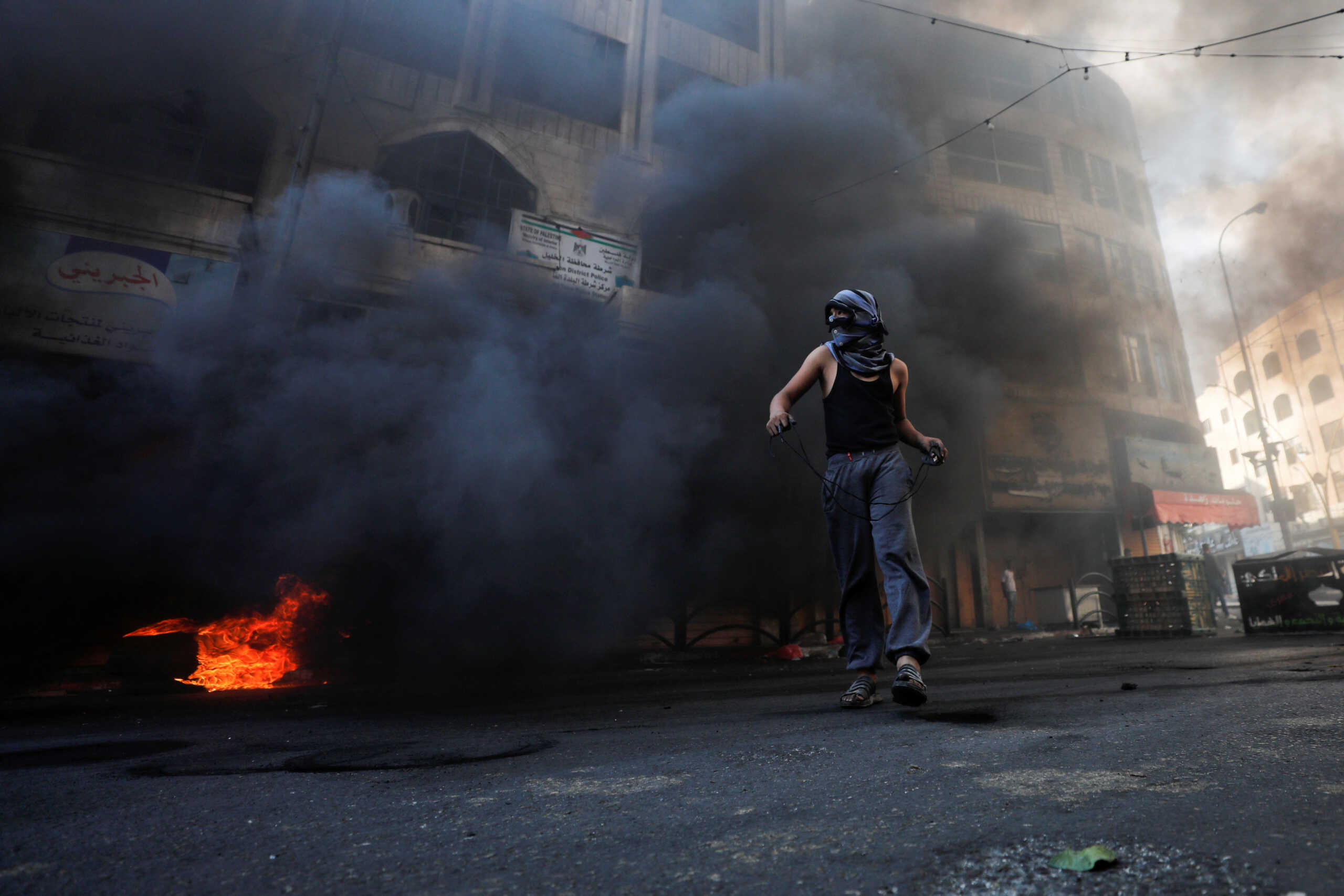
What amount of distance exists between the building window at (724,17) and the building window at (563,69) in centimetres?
180

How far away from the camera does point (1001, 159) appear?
17.0 metres

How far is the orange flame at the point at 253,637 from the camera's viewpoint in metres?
5.43

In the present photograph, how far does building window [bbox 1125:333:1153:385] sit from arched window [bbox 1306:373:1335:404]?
55.2ft

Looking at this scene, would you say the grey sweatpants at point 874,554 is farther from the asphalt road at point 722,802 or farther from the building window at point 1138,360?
the building window at point 1138,360

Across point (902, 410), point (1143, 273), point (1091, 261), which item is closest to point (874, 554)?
point (902, 410)

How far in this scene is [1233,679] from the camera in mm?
2598

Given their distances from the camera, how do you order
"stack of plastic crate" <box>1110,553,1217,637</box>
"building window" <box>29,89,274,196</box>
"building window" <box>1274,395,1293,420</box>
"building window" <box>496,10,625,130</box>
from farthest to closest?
"building window" <box>1274,395,1293,420</box> < "building window" <box>496,10,625,130</box> < "building window" <box>29,89,274,196</box> < "stack of plastic crate" <box>1110,553,1217,637</box>

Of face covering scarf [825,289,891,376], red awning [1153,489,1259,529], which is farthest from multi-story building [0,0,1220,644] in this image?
face covering scarf [825,289,891,376]

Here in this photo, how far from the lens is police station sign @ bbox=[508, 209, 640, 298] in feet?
34.7

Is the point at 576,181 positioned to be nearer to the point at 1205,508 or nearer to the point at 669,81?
the point at 669,81

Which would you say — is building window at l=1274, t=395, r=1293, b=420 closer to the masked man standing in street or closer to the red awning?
the red awning

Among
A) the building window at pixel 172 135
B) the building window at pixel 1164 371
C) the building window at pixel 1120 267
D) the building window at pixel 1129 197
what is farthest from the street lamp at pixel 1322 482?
the building window at pixel 172 135

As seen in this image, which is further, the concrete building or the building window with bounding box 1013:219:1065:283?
the building window with bounding box 1013:219:1065:283

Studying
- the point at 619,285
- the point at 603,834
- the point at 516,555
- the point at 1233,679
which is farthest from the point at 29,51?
the point at 1233,679
